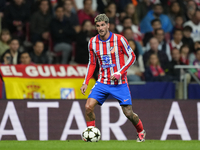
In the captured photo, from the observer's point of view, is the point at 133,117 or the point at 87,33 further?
the point at 87,33

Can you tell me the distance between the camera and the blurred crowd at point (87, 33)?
36.2ft

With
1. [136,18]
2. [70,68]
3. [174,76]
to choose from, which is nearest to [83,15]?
[136,18]

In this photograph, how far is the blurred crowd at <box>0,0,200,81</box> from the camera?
11.0m

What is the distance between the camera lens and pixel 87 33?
37.8 ft

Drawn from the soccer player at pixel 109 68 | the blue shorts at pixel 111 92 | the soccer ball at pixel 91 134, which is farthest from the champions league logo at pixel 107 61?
the soccer ball at pixel 91 134

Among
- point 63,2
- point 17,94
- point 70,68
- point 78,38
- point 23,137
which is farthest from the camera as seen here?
point 63,2

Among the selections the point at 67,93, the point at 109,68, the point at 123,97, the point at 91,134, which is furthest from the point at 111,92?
the point at 67,93

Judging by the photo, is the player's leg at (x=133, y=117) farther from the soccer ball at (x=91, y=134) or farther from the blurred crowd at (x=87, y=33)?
the blurred crowd at (x=87, y=33)

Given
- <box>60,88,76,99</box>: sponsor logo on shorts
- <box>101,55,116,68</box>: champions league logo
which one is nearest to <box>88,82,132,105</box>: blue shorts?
<box>101,55,116,68</box>: champions league logo

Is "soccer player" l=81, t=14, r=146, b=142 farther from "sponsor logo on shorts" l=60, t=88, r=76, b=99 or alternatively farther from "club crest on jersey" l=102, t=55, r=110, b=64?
"sponsor logo on shorts" l=60, t=88, r=76, b=99

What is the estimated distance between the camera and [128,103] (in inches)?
280

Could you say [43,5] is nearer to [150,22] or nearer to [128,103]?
[150,22]

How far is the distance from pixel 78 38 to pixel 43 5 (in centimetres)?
140

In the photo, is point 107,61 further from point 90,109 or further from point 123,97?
point 90,109
